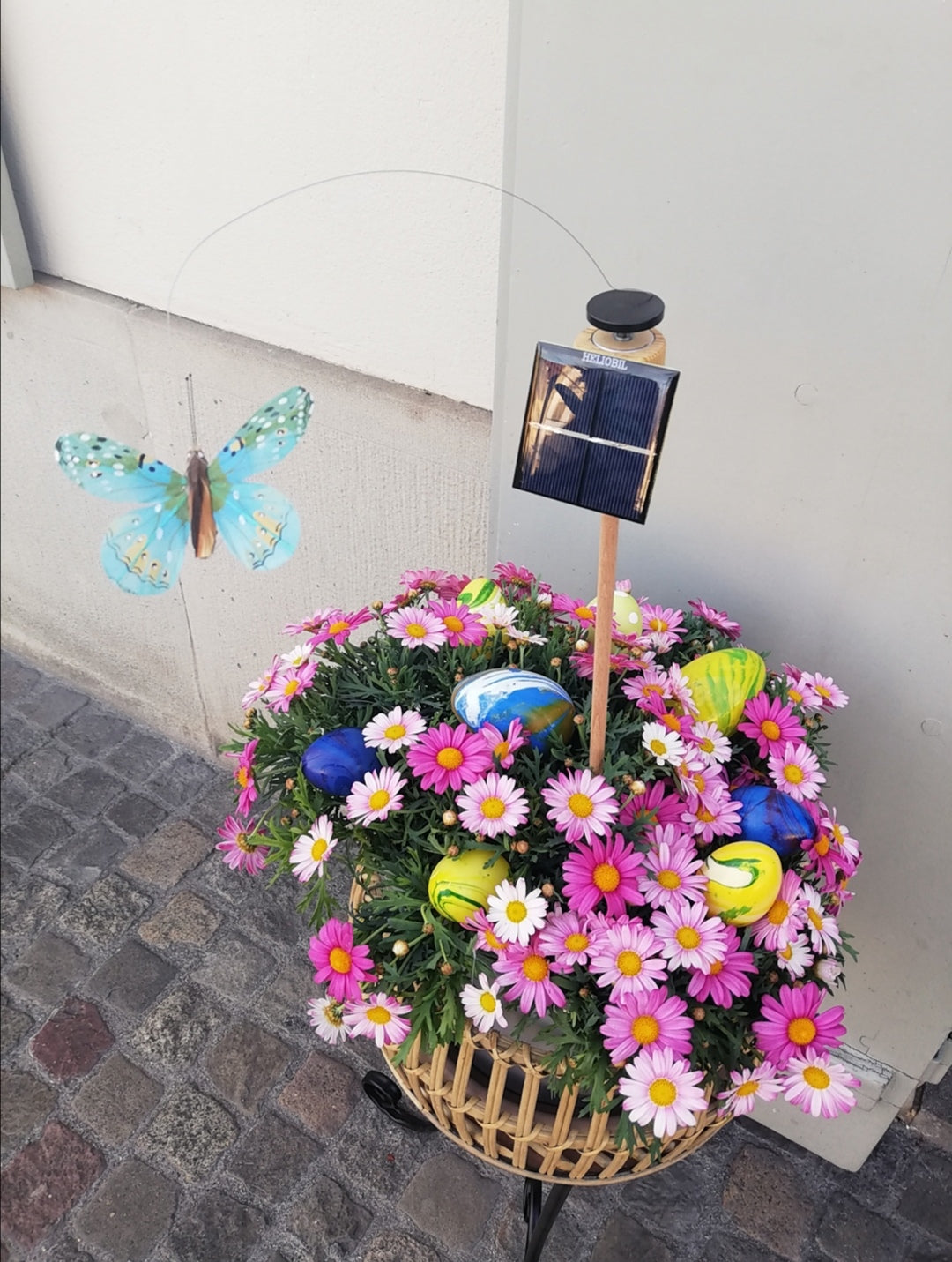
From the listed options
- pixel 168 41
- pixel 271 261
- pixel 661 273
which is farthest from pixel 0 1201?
pixel 168 41

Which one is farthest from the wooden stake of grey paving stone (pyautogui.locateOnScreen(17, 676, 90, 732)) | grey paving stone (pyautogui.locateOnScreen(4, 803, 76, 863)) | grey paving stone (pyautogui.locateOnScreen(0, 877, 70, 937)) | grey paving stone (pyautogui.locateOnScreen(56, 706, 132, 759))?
grey paving stone (pyautogui.locateOnScreen(17, 676, 90, 732))

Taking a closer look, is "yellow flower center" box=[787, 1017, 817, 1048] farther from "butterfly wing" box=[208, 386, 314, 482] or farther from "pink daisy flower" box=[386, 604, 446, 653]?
"butterfly wing" box=[208, 386, 314, 482]

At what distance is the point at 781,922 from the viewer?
1194 mm

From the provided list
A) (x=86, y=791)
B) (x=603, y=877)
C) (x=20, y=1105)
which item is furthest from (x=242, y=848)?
(x=86, y=791)

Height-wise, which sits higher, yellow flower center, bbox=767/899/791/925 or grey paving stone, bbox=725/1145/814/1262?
yellow flower center, bbox=767/899/791/925

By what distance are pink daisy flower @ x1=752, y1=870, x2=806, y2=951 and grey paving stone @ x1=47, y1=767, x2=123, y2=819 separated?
2317mm

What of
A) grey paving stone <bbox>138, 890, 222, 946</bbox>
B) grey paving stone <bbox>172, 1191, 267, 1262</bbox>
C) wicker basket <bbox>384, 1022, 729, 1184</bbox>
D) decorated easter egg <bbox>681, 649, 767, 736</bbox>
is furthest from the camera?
grey paving stone <bbox>138, 890, 222, 946</bbox>

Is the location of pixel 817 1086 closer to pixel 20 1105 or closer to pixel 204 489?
pixel 204 489

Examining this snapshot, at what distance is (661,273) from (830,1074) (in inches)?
42.8

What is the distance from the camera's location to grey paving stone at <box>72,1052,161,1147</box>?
2.21 meters

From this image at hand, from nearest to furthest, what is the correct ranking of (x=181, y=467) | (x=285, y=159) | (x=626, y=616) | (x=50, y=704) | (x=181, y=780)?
(x=626, y=616)
(x=285, y=159)
(x=181, y=467)
(x=181, y=780)
(x=50, y=704)

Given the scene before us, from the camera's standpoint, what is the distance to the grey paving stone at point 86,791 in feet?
9.82

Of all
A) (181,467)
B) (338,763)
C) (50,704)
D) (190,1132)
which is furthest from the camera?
(50,704)

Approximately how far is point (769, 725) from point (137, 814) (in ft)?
7.19
